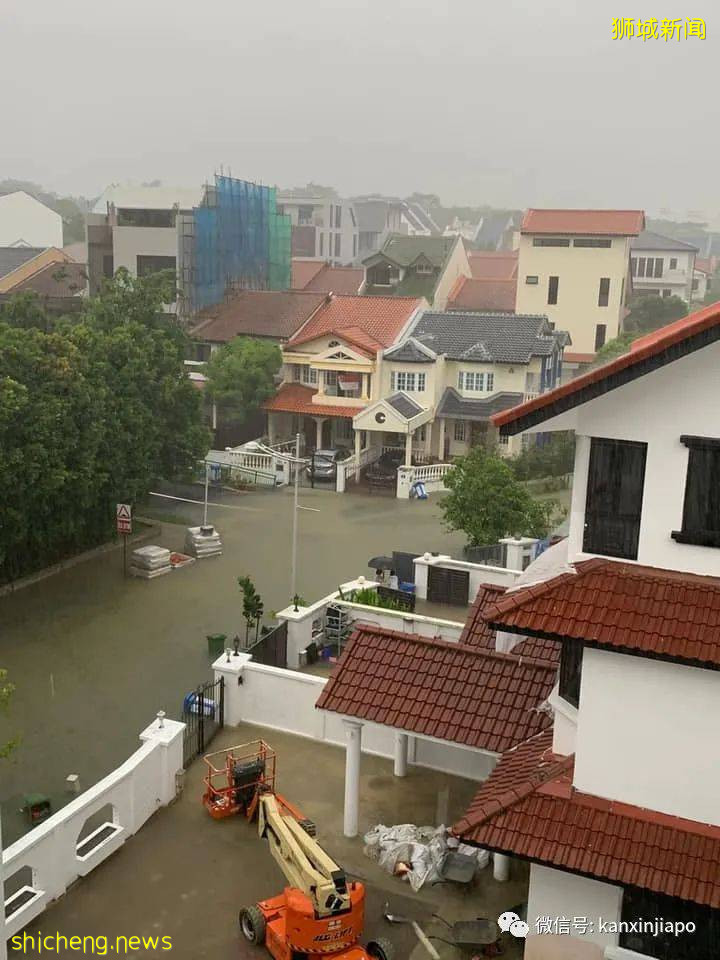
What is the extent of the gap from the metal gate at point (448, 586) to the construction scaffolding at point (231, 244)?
91.0 ft

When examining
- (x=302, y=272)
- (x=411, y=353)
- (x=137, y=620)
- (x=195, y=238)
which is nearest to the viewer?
(x=137, y=620)

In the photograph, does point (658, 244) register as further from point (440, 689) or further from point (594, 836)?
point (594, 836)

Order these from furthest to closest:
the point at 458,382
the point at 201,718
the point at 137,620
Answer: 1. the point at 458,382
2. the point at 137,620
3. the point at 201,718

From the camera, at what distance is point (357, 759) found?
1389cm

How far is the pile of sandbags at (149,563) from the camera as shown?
27.3m

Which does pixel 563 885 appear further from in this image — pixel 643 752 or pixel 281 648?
pixel 281 648

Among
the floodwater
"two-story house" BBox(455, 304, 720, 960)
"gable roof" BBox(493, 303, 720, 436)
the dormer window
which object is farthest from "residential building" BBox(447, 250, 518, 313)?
the dormer window

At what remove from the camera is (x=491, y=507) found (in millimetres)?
27484

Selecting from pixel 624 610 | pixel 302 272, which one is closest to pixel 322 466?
pixel 624 610

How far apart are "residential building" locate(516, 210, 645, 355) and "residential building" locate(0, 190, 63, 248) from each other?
44.4 meters

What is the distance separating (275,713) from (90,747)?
350 centimetres

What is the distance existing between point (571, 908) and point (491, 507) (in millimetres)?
17465

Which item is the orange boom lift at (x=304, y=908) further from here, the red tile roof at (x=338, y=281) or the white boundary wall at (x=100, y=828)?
the red tile roof at (x=338, y=281)

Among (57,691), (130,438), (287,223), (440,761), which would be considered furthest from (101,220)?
(440,761)
